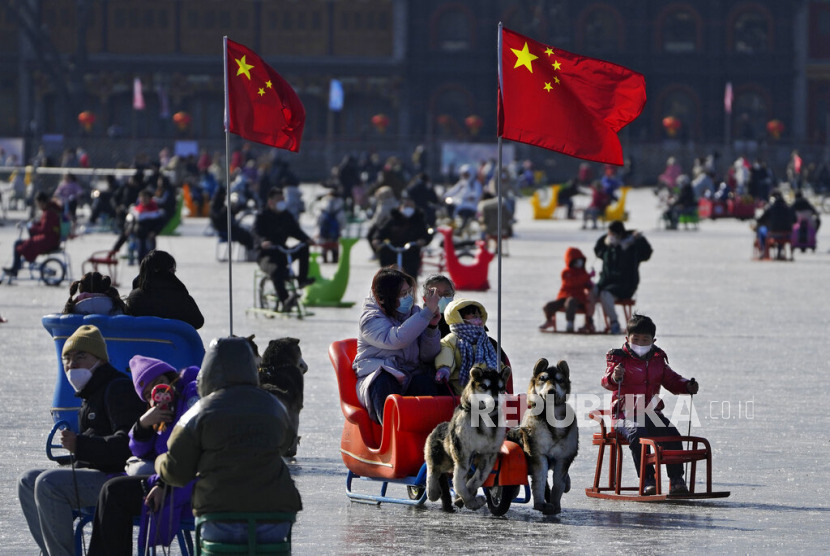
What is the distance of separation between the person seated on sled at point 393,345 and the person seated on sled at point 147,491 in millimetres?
1706

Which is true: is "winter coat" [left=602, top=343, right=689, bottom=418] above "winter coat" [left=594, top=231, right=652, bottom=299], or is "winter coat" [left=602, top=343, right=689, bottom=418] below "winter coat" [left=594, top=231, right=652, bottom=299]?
below

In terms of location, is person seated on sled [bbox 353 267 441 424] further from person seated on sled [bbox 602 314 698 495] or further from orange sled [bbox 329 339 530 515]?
person seated on sled [bbox 602 314 698 495]

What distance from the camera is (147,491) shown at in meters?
5.52

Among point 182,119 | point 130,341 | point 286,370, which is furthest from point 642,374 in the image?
point 182,119

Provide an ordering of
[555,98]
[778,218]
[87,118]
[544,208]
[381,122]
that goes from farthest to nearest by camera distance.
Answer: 1. [381,122]
2. [87,118]
3. [544,208]
4. [778,218]
5. [555,98]

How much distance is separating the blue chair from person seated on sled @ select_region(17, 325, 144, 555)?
1.50 meters

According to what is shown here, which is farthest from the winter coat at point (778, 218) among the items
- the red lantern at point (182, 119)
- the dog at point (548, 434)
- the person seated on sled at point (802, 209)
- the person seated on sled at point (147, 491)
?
the red lantern at point (182, 119)

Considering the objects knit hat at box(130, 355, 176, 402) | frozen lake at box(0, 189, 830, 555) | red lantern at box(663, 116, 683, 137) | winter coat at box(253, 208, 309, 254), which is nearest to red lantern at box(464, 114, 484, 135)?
red lantern at box(663, 116, 683, 137)

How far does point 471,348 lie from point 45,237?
12310mm

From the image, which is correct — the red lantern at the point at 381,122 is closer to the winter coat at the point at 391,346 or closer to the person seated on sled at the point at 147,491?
the winter coat at the point at 391,346

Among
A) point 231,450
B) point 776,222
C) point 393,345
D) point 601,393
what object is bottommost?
point 601,393

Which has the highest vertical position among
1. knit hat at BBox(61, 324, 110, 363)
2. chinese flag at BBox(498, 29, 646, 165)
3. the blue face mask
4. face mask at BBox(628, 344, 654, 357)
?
chinese flag at BBox(498, 29, 646, 165)

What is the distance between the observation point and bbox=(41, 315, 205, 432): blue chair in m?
7.50

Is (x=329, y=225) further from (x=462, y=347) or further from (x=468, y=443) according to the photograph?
(x=468, y=443)
